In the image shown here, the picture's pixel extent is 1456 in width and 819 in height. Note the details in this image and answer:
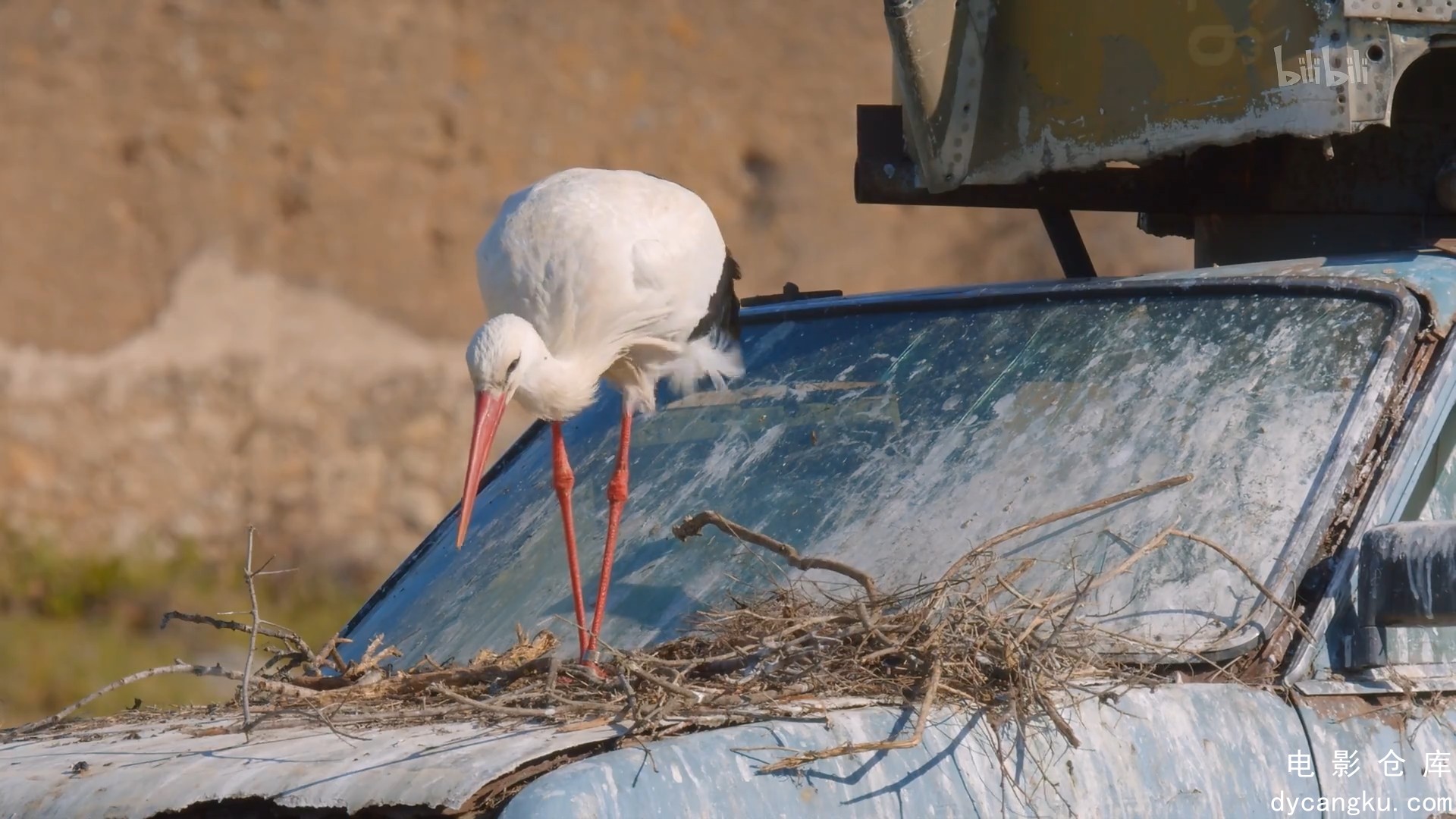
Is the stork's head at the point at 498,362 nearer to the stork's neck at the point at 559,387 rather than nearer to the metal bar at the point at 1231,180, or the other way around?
the stork's neck at the point at 559,387

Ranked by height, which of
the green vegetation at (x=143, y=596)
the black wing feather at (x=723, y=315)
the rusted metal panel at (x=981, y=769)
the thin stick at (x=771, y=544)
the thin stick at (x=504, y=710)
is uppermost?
the black wing feather at (x=723, y=315)

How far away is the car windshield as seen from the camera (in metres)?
3.02

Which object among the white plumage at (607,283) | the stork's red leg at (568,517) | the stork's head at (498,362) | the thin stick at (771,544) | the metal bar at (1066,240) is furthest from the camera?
the metal bar at (1066,240)

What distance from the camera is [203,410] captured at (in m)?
11.0

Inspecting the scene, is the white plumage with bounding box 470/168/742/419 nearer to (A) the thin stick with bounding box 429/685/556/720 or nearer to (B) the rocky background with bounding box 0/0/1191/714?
(A) the thin stick with bounding box 429/685/556/720

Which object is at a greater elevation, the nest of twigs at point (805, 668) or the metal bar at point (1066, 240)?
the metal bar at point (1066, 240)

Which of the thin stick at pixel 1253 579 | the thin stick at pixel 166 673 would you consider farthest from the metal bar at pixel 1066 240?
the thin stick at pixel 166 673

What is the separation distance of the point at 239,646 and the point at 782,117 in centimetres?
458

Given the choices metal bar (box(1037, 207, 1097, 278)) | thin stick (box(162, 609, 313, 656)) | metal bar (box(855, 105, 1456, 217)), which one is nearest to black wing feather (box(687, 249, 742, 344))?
metal bar (box(855, 105, 1456, 217))

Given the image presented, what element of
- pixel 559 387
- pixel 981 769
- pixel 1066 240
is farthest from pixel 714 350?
pixel 981 769

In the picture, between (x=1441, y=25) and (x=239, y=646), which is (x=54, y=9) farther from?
(x=1441, y=25)

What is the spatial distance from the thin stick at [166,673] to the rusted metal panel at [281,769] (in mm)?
105

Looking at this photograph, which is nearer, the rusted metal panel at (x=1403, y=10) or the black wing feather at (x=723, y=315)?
the rusted metal panel at (x=1403, y=10)

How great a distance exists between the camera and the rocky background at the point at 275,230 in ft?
35.8
